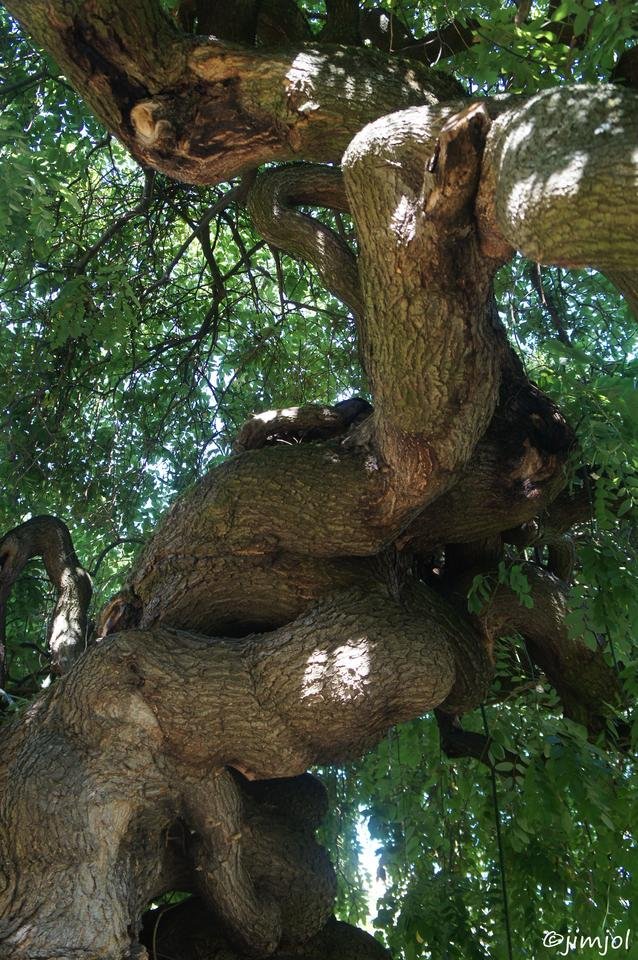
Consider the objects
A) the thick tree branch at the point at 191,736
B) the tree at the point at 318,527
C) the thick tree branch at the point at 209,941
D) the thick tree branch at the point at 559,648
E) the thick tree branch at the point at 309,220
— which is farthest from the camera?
the thick tree branch at the point at 559,648

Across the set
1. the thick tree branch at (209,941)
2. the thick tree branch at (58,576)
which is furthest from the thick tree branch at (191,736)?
the thick tree branch at (58,576)

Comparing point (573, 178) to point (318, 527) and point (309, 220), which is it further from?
point (309, 220)

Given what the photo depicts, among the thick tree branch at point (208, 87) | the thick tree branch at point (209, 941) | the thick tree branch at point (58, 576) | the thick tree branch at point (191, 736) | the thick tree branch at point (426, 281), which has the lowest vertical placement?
the thick tree branch at point (209, 941)

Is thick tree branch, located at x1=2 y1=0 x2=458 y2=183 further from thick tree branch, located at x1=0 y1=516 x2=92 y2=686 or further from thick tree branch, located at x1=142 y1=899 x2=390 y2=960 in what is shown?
thick tree branch, located at x1=142 y1=899 x2=390 y2=960

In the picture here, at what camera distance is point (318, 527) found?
3.74m

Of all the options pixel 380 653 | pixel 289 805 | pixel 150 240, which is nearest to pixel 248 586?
pixel 380 653

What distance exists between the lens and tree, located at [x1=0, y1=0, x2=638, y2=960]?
2912 millimetres

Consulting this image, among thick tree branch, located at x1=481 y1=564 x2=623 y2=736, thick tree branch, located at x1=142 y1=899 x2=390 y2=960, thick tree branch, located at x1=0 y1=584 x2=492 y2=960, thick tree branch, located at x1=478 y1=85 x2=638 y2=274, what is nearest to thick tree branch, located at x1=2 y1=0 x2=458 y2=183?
thick tree branch, located at x1=478 y1=85 x2=638 y2=274

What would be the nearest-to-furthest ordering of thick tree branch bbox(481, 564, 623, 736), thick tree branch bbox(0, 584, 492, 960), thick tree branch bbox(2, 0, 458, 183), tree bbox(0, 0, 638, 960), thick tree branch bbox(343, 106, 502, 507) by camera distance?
thick tree branch bbox(343, 106, 502, 507) < tree bbox(0, 0, 638, 960) < thick tree branch bbox(0, 584, 492, 960) < thick tree branch bbox(2, 0, 458, 183) < thick tree branch bbox(481, 564, 623, 736)

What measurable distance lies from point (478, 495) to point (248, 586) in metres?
1.08

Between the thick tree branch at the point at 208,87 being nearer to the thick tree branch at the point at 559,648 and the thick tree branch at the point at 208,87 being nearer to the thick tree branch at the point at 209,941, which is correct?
the thick tree branch at the point at 559,648

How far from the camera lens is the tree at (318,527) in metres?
2.91

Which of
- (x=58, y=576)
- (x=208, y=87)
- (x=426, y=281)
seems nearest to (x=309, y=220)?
(x=208, y=87)

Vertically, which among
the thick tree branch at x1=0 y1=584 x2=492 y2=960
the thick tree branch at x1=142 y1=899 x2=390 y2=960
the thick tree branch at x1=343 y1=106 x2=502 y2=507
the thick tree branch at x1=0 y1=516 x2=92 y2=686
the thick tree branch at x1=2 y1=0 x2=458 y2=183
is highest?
the thick tree branch at x1=2 y1=0 x2=458 y2=183
